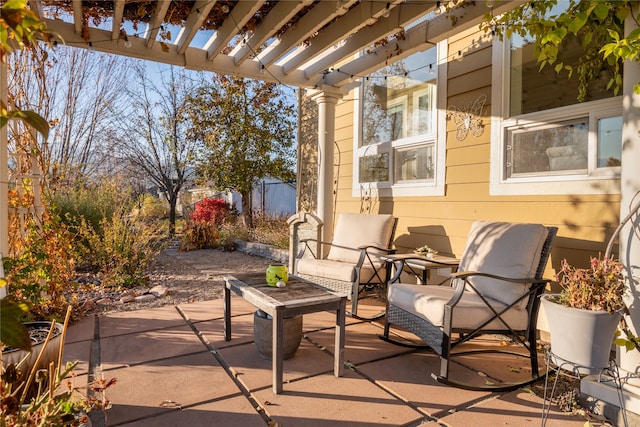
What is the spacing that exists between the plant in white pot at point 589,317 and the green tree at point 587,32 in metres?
0.96

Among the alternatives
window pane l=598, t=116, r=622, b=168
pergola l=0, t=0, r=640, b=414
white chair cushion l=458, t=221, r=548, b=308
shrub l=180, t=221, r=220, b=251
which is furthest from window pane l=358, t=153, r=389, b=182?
shrub l=180, t=221, r=220, b=251

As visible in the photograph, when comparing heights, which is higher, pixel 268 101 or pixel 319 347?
pixel 268 101

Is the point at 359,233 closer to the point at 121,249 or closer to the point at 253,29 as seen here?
the point at 253,29

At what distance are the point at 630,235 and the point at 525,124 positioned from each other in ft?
5.12

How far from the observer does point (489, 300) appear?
8.56ft

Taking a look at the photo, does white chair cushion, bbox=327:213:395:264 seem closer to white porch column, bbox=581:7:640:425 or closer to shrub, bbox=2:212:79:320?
white porch column, bbox=581:7:640:425

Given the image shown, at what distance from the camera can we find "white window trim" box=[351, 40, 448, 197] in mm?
4047

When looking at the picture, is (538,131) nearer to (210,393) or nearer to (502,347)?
(502,347)

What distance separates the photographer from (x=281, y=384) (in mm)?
2240

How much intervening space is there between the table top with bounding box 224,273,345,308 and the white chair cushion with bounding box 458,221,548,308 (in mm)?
1074

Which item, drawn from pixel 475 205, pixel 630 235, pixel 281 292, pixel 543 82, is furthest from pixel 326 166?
pixel 630 235

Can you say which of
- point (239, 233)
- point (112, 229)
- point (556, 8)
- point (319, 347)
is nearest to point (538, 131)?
point (556, 8)

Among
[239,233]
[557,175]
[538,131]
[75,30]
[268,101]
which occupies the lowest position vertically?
[239,233]

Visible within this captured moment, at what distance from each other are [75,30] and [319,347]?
3455 millimetres
